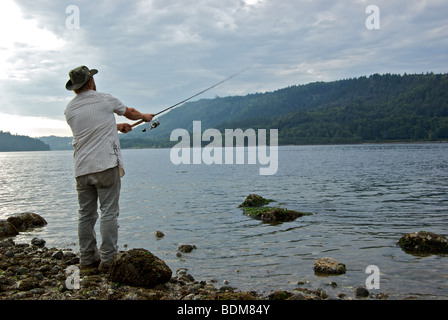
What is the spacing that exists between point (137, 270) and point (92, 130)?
2716 mm

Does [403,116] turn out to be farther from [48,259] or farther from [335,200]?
[48,259]

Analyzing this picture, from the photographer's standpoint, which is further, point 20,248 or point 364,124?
point 364,124

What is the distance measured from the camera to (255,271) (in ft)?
29.2

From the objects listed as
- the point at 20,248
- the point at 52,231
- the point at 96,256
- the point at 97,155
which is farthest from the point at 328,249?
the point at 52,231

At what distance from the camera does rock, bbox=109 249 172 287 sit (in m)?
6.79

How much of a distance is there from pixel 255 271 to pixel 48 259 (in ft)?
17.0

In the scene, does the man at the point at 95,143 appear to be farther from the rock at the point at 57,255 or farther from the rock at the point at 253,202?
the rock at the point at 253,202

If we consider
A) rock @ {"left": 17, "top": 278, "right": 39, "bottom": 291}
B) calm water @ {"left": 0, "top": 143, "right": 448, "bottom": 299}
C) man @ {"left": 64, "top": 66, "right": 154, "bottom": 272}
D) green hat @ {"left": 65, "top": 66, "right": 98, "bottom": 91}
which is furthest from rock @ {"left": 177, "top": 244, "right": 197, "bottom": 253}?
green hat @ {"left": 65, "top": 66, "right": 98, "bottom": 91}

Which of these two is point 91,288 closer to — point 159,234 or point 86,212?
point 86,212

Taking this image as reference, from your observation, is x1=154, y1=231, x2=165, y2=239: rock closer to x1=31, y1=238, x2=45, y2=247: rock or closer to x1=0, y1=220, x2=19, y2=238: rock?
x1=31, y1=238, x2=45, y2=247: rock

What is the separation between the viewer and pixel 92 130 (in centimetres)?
643

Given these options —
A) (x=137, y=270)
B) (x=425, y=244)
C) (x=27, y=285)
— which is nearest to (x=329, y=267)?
(x=425, y=244)

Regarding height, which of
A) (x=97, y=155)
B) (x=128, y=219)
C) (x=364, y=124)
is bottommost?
(x=128, y=219)
